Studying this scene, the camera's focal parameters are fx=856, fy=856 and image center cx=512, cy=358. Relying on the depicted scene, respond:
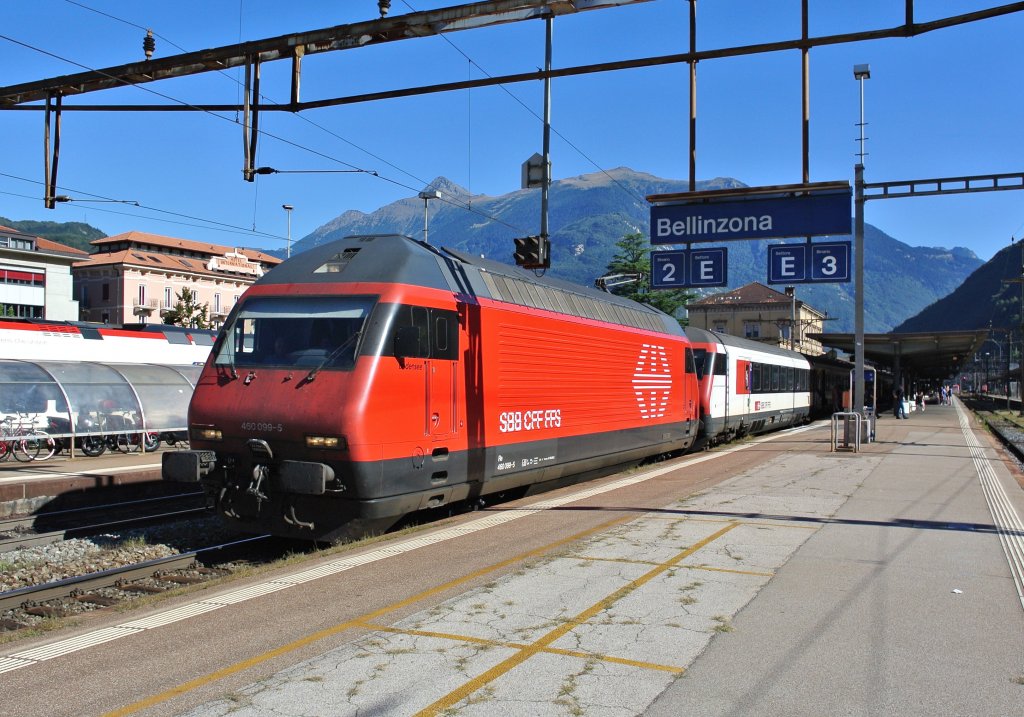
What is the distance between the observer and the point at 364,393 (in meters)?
→ 9.18

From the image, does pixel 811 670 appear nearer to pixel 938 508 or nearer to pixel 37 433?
pixel 938 508

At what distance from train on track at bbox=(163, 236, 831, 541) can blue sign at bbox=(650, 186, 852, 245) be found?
3.87m

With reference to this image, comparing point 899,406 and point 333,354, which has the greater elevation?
point 333,354

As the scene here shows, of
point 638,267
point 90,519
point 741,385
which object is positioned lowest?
point 90,519

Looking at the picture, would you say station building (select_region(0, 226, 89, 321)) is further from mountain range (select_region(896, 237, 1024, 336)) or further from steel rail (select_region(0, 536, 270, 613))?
mountain range (select_region(896, 237, 1024, 336))

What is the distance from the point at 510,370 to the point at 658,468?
26.2 feet

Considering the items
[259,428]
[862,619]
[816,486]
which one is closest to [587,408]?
[816,486]

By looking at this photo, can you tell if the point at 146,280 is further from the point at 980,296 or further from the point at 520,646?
the point at 980,296

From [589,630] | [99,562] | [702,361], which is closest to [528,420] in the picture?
[99,562]

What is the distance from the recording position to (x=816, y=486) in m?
14.9

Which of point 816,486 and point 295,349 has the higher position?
point 295,349

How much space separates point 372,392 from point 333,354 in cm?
69

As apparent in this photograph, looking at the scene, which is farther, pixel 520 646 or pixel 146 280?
pixel 146 280

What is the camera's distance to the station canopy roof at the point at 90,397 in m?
18.8
